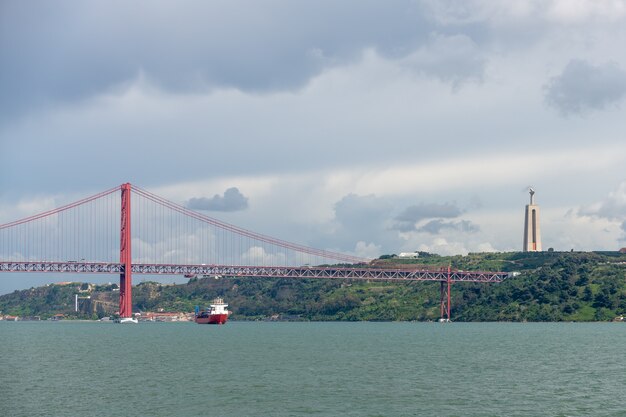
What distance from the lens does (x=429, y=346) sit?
10100 cm

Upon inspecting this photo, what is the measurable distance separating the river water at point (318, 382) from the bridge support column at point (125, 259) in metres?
78.1

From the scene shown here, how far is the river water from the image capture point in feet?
155

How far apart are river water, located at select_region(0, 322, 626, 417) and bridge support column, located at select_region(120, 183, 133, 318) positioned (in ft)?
256

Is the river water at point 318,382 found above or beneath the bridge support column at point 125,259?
beneath

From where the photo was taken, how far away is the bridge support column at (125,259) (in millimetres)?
174625

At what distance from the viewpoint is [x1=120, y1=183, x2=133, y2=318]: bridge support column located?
175 metres

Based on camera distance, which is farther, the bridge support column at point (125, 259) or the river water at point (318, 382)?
the bridge support column at point (125, 259)

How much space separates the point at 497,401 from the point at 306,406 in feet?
35.8

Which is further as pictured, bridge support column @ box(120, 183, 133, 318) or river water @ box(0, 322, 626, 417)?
bridge support column @ box(120, 183, 133, 318)

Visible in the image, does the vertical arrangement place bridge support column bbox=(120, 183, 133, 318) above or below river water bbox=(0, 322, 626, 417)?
above

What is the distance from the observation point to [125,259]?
17512 cm

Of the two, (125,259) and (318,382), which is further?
(125,259)

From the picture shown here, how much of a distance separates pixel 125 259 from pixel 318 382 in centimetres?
12223

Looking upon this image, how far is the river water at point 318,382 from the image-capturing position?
4716cm
